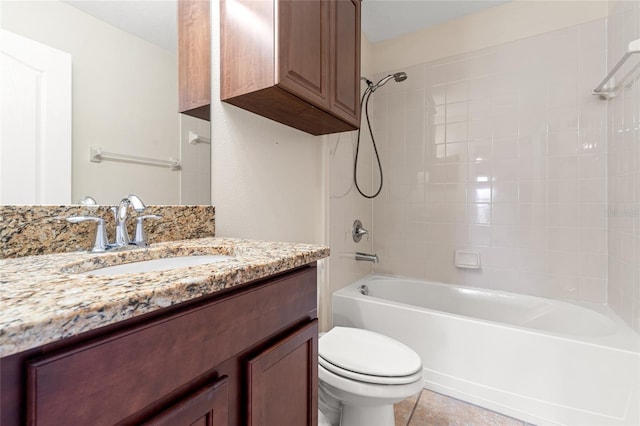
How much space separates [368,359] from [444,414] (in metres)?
0.64

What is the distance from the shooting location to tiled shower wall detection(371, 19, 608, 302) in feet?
5.55

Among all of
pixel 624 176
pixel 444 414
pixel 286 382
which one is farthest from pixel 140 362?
pixel 624 176

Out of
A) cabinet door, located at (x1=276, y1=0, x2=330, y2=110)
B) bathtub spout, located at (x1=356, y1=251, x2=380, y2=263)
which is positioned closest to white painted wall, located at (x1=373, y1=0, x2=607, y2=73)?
cabinet door, located at (x1=276, y1=0, x2=330, y2=110)

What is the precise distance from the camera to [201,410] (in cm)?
48

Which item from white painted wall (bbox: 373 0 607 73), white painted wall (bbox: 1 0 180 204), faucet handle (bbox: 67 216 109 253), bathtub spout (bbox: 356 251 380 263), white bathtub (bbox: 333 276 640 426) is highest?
white painted wall (bbox: 373 0 607 73)

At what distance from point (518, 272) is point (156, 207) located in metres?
2.11

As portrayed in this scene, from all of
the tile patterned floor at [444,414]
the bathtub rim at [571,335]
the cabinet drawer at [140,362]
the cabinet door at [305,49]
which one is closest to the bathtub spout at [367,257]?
the bathtub rim at [571,335]

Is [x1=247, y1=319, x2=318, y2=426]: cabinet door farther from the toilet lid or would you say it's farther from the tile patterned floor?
the tile patterned floor

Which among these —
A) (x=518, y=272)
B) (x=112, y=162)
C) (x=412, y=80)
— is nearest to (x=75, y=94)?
(x=112, y=162)

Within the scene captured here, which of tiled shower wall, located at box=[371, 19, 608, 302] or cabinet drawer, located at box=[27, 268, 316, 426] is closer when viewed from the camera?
cabinet drawer, located at box=[27, 268, 316, 426]

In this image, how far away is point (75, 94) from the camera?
2.56ft

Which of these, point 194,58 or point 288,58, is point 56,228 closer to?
point 194,58

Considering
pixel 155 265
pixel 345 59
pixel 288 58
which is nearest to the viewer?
pixel 155 265

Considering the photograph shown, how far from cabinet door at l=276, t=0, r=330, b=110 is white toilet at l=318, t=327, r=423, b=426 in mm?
1012
